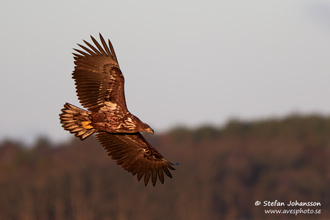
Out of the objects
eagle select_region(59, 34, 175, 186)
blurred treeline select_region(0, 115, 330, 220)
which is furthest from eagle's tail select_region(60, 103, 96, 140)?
blurred treeline select_region(0, 115, 330, 220)

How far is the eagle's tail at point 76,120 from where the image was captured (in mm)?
15539

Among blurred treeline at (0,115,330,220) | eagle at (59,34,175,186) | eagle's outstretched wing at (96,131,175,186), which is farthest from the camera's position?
blurred treeline at (0,115,330,220)

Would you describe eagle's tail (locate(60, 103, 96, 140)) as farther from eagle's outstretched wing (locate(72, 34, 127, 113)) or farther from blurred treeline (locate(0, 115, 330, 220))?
blurred treeline (locate(0, 115, 330, 220))

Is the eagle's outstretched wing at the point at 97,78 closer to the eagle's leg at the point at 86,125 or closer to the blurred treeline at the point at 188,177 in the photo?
the eagle's leg at the point at 86,125

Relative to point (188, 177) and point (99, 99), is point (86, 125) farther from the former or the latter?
point (188, 177)

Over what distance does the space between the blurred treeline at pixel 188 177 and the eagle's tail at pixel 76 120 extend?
40060mm

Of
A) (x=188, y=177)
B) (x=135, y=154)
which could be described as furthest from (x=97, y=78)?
(x=188, y=177)

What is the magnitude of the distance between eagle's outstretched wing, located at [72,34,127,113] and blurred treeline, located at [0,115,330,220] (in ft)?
132

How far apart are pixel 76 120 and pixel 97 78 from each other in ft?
3.29

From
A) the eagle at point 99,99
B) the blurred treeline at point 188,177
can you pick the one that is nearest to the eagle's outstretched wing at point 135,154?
the eagle at point 99,99

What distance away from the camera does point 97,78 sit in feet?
51.3

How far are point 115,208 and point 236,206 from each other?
1236 cm

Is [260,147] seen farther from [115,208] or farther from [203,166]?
[115,208]

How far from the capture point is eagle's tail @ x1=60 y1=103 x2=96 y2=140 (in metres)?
15.5
